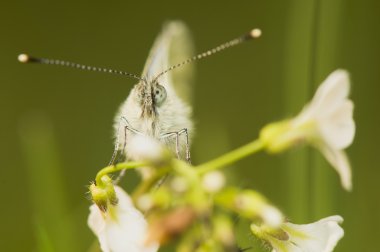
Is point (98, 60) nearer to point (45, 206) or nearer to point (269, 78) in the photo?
point (269, 78)

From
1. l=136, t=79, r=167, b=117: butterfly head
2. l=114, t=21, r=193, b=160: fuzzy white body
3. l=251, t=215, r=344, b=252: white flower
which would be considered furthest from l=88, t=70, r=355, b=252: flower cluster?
l=136, t=79, r=167, b=117: butterfly head

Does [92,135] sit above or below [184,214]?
above

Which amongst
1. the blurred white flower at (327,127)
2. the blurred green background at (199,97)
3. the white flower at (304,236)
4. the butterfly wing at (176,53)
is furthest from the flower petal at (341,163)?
the butterfly wing at (176,53)

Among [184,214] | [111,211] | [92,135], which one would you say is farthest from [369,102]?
[92,135]

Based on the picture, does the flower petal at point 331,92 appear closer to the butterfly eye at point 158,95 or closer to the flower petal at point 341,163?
the flower petal at point 341,163

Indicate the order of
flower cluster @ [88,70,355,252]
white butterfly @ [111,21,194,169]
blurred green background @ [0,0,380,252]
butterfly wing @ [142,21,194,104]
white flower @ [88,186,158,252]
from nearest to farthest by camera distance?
flower cluster @ [88,70,355,252], white flower @ [88,186,158,252], white butterfly @ [111,21,194,169], blurred green background @ [0,0,380,252], butterfly wing @ [142,21,194,104]

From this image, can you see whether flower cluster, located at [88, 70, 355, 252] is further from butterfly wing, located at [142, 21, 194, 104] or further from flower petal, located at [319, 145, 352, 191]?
butterfly wing, located at [142, 21, 194, 104]

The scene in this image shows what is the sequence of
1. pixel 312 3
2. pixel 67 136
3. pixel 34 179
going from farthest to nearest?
pixel 67 136 → pixel 34 179 → pixel 312 3
